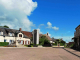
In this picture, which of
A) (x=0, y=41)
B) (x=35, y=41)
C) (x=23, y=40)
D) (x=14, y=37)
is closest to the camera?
(x=0, y=41)

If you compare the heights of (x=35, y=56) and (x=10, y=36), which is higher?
(x=10, y=36)

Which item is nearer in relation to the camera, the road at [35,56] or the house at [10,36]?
the road at [35,56]

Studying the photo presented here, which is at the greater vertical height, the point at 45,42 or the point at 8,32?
the point at 8,32

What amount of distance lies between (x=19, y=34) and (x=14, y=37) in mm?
3134

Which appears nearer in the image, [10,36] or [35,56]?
[35,56]

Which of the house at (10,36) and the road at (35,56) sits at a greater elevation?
the house at (10,36)

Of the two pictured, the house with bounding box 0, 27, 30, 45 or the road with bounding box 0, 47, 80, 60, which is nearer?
the road with bounding box 0, 47, 80, 60

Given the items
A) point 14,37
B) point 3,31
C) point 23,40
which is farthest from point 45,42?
point 3,31

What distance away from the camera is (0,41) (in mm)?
43500

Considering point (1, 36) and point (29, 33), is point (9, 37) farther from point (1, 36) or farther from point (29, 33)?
point (29, 33)

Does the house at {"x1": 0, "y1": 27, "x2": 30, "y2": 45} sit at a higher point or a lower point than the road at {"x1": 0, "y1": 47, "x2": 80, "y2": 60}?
higher

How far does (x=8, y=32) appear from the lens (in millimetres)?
48875

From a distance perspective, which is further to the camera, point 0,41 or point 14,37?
point 14,37

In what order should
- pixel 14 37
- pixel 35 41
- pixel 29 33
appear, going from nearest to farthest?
pixel 35 41 → pixel 14 37 → pixel 29 33
